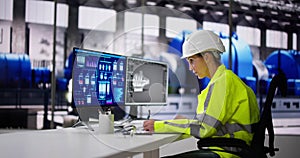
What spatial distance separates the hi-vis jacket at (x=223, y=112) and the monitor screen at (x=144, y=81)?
1.12 ft

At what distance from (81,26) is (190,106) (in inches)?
122

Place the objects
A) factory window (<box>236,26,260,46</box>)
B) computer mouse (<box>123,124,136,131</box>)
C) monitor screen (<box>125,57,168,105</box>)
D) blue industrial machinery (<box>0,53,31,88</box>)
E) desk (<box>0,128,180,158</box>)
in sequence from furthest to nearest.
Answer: factory window (<box>236,26,260,46</box>) → blue industrial machinery (<box>0,53,31,88</box>) → monitor screen (<box>125,57,168,105</box>) → computer mouse (<box>123,124,136,131</box>) → desk (<box>0,128,180,158</box>)

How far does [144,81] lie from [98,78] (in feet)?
1.06

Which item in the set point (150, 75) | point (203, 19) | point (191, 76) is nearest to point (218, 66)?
point (191, 76)

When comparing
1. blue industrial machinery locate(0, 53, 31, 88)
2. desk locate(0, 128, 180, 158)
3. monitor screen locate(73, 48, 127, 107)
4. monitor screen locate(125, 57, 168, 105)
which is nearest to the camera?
desk locate(0, 128, 180, 158)

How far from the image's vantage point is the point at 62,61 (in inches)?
184

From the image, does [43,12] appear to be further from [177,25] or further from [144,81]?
[177,25]

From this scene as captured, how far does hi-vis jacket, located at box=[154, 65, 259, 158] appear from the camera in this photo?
173 centimetres

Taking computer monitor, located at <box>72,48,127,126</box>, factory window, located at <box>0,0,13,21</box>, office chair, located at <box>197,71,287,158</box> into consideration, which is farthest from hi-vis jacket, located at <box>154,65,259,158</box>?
factory window, located at <box>0,0,13,21</box>

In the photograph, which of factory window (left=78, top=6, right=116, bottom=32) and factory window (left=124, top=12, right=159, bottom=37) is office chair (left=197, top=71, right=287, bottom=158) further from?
factory window (left=78, top=6, right=116, bottom=32)

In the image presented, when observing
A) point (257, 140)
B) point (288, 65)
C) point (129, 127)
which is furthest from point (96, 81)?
point (288, 65)

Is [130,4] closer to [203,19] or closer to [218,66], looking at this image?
[203,19]

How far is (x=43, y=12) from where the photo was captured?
15.4ft

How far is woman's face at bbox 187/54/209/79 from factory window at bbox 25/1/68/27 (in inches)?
123
